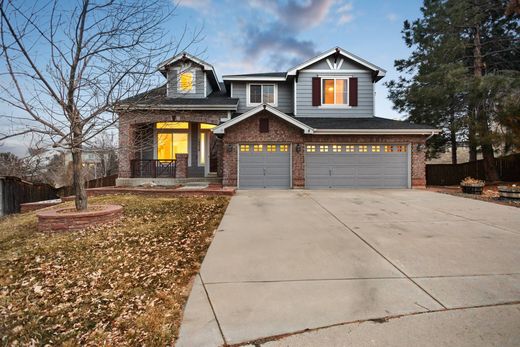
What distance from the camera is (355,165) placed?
12.8m

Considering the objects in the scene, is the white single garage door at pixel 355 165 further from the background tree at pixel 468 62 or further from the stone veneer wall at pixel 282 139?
the background tree at pixel 468 62

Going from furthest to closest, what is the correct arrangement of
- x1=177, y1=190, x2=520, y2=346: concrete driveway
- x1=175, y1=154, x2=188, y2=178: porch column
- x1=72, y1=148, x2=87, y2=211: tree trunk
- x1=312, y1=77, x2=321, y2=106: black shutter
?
1. x1=312, y1=77, x2=321, y2=106: black shutter
2. x1=175, y1=154, x2=188, y2=178: porch column
3. x1=72, y1=148, x2=87, y2=211: tree trunk
4. x1=177, y1=190, x2=520, y2=346: concrete driveway

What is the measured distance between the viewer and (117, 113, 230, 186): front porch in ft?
43.5

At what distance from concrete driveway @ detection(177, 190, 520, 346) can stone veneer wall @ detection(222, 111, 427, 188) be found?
6.30 meters

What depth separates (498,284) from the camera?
10.9ft

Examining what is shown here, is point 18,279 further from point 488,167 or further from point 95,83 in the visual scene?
point 488,167

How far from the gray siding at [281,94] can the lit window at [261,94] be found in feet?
1.17

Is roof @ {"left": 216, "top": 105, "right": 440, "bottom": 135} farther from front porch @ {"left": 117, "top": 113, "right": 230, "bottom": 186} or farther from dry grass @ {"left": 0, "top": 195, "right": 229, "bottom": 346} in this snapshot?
dry grass @ {"left": 0, "top": 195, "right": 229, "bottom": 346}

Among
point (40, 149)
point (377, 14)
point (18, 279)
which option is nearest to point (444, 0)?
point (377, 14)

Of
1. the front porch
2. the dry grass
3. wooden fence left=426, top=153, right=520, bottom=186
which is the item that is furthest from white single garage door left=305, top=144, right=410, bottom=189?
wooden fence left=426, top=153, right=520, bottom=186

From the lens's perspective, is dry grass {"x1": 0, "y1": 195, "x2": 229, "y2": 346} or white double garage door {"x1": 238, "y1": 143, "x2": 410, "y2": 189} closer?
dry grass {"x1": 0, "y1": 195, "x2": 229, "y2": 346}

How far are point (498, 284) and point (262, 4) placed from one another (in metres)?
15.6

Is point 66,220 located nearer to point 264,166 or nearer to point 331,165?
point 264,166

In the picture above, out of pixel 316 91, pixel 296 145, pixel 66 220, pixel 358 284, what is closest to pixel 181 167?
pixel 296 145
